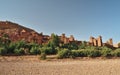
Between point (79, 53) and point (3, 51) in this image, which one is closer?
point (3, 51)

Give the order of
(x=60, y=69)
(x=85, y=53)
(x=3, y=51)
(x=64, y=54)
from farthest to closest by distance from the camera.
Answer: (x=85, y=53) → (x=3, y=51) → (x=64, y=54) → (x=60, y=69)

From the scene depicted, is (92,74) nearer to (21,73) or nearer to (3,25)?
(21,73)

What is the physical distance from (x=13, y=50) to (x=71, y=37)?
20887mm

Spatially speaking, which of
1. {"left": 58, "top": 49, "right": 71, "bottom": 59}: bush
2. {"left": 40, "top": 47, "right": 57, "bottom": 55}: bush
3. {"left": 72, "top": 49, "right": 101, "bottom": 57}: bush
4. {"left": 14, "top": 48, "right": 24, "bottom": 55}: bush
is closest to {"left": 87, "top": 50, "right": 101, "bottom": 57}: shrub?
{"left": 72, "top": 49, "right": 101, "bottom": 57}: bush

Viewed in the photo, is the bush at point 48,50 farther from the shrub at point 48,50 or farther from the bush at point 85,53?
the bush at point 85,53

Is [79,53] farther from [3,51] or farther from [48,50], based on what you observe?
[3,51]

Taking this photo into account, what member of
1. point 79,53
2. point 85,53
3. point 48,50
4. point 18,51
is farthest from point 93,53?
point 18,51

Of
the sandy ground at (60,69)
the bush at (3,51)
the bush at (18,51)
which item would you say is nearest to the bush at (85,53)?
the sandy ground at (60,69)

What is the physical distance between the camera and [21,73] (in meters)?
22.6

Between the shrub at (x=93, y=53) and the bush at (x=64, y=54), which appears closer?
the bush at (x=64, y=54)

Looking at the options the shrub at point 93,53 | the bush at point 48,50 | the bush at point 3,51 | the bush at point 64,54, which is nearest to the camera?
the bush at point 64,54

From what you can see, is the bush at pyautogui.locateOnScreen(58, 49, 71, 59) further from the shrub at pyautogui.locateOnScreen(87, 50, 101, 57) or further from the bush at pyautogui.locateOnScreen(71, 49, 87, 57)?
the shrub at pyautogui.locateOnScreen(87, 50, 101, 57)

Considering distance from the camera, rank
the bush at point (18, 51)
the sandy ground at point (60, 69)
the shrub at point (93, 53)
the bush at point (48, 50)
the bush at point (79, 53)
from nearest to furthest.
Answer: the sandy ground at point (60, 69) < the bush at point (79, 53) < the bush at point (18, 51) < the shrub at point (93, 53) < the bush at point (48, 50)

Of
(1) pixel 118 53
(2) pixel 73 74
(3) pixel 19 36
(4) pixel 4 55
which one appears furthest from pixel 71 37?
(2) pixel 73 74
